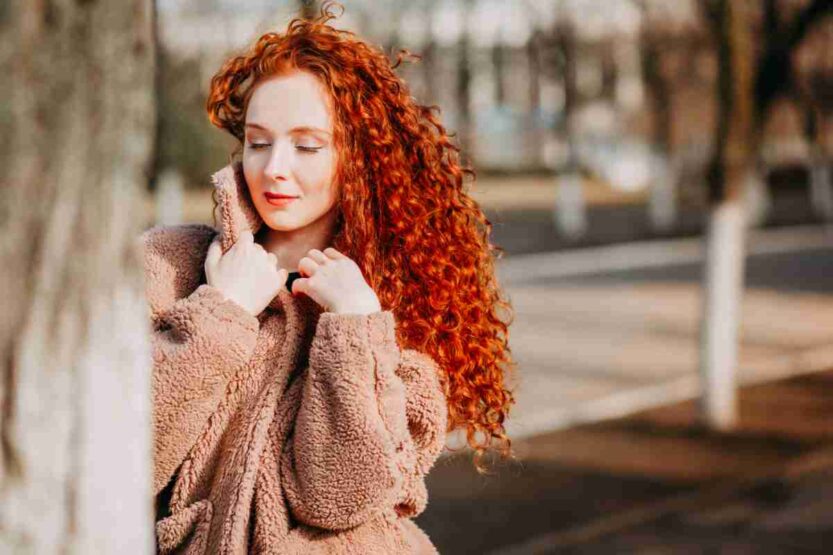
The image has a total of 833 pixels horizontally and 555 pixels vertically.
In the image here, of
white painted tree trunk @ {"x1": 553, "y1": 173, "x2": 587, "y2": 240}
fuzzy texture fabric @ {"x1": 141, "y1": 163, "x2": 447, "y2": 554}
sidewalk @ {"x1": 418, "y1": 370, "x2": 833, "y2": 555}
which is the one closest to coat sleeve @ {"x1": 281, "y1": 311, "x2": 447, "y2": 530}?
fuzzy texture fabric @ {"x1": 141, "y1": 163, "x2": 447, "y2": 554}

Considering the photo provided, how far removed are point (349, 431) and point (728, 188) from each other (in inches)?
298

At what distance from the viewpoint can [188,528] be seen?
6.43ft

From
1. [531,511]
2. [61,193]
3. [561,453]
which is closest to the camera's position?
[61,193]

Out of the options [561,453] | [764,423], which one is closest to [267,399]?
[561,453]

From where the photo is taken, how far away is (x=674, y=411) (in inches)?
367

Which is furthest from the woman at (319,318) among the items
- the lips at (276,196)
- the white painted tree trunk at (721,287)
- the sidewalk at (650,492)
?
the white painted tree trunk at (721,287)

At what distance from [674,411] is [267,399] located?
7.62m

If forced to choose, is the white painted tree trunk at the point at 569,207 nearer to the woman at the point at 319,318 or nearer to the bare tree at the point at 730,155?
the bare tree at the point at 730,155

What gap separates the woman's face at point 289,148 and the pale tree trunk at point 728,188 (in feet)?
A: 23.6

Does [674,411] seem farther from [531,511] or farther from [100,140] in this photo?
[100,140]

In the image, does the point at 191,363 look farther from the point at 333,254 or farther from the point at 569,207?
the point at 569,207

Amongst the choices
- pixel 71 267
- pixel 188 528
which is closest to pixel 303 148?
pixel 188 528

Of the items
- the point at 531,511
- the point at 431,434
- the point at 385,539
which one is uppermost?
the point at 431,434

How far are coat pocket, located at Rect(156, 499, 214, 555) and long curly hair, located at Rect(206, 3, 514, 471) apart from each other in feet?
1.37
